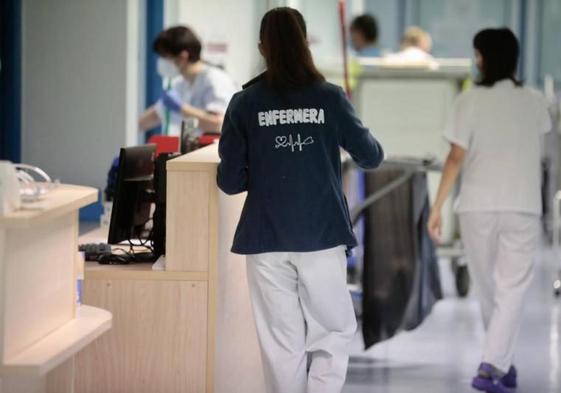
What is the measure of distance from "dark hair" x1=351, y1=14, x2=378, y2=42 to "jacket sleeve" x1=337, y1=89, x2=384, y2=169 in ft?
18.2

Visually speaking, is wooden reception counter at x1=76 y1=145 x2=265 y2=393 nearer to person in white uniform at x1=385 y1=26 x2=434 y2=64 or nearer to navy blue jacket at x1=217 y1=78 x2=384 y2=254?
navy blue jacket at x1=217 y1=78 x2=384 y2=254

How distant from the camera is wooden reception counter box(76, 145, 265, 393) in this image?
3889 millimetres

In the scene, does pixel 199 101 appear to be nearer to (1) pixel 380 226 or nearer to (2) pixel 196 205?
(1) pixel 380 226

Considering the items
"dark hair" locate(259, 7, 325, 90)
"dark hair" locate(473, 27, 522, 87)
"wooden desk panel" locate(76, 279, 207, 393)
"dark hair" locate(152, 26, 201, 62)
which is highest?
"dark hair" locate(152, 26, 201, 62)

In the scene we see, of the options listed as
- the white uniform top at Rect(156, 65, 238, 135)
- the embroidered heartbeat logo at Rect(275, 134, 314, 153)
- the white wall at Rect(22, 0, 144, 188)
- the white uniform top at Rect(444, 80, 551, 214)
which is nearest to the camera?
the embroidered heartbeat logo at Rect(275, 134, 314, 153)

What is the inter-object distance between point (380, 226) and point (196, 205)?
2.23 m

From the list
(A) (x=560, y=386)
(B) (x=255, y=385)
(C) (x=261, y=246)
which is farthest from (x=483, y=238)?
(C) (x=261, y=246)

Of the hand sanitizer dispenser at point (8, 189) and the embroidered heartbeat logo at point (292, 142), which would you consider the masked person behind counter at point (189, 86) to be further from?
the hand sanitizer dispenser at point (8, 189)

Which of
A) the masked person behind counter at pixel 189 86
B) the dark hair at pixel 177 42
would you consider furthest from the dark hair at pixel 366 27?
the dark hair at pixel 177 42

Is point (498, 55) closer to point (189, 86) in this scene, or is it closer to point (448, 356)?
point (448, 356)

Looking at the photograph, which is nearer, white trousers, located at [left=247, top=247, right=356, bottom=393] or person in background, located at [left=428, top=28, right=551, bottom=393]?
white trousers, located at [left=247, top=247, right=356, bottom=393]

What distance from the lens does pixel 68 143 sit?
6551mm

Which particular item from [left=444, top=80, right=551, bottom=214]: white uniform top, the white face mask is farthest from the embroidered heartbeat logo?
the white face mask

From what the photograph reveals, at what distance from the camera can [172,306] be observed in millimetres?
3924
